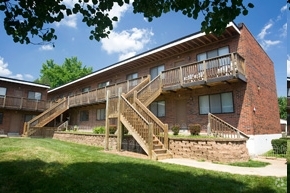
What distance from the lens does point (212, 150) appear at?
10.7 metres

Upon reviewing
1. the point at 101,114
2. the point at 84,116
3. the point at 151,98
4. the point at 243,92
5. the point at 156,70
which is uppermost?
the point at 156,70

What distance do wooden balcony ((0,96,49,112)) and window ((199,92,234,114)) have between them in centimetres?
2150

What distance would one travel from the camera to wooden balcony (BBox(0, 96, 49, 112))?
26641mm

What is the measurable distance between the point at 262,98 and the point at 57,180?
1484 centimetres

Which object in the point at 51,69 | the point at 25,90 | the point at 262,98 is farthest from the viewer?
the point at 51,69

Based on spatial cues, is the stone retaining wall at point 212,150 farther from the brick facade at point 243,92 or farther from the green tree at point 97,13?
the green tree at point 97,13

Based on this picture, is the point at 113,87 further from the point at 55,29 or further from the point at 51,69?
the point at 51,69

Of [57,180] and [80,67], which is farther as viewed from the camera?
[80,67]

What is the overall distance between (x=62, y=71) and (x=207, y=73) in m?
49.3

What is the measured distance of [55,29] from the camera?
18.5ft

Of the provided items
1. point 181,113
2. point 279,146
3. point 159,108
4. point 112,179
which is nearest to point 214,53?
point 181,113

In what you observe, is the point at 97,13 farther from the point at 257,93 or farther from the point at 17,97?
the point at 17,97

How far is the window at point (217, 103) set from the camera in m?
14.6

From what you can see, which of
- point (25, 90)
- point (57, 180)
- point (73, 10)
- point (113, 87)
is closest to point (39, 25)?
point (73, 10)
